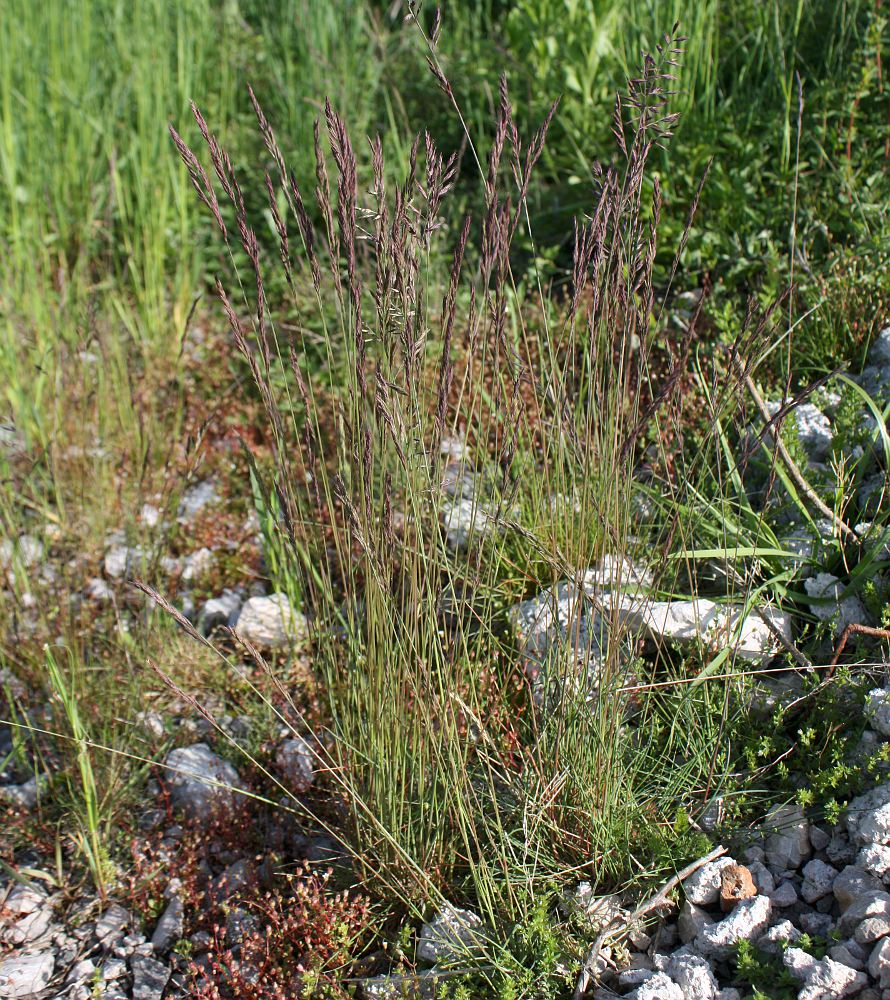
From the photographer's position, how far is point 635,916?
187 cm

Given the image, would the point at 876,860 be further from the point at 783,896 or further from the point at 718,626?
the point at 718,626

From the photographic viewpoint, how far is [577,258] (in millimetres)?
1735

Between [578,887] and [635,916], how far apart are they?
0.15 metres

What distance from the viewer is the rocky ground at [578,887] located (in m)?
1.80

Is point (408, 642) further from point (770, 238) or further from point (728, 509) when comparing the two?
point (770, 238)

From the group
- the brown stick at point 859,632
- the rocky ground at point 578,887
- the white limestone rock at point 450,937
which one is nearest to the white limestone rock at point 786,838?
the rocky ground at point 578,887

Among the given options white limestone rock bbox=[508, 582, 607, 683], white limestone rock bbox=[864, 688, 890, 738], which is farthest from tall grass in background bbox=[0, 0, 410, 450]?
white limestone rock bbox=[864, 688, 890, 738]

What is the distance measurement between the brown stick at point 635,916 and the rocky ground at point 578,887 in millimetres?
11

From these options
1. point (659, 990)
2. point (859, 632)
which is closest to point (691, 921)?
point (659, 990)

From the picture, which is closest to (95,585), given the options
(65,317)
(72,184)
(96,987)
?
(65,317)

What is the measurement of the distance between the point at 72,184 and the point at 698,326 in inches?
109

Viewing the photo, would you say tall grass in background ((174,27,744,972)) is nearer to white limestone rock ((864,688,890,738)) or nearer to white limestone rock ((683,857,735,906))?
white limestone rock ((683,857,735,906))

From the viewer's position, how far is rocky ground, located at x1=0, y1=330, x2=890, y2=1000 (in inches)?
70.7

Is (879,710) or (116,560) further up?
(879,710)
